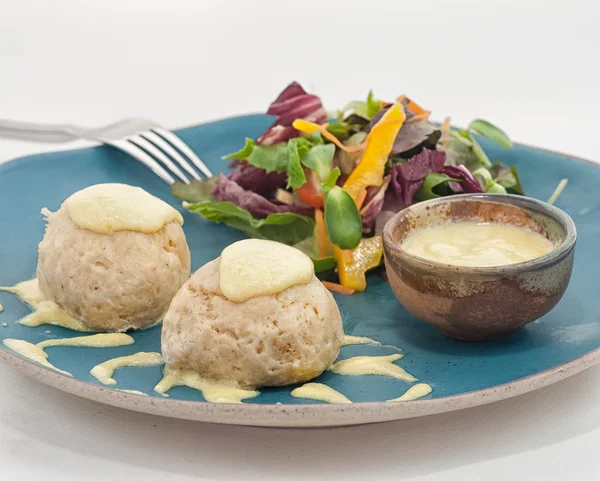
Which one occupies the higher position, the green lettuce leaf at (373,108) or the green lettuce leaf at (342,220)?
the green lettuce leaf at (373,108)

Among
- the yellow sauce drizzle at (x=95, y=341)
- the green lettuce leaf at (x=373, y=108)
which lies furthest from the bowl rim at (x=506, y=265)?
the yellow sauce drizzle at (x=95, y=341)

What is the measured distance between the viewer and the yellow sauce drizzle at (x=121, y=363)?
4.18m

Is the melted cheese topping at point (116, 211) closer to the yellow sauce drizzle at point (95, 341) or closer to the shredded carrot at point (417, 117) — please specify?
the yellow sauce drizzle at point (95, 341)

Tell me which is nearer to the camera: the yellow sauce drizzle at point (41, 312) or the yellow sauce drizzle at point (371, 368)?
the yellow sauce drizzle at point (371, 368)

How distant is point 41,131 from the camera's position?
6.78m

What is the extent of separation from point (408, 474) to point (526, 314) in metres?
0.93

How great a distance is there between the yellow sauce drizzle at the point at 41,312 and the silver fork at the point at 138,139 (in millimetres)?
1698

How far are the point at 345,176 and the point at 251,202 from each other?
2.06ft

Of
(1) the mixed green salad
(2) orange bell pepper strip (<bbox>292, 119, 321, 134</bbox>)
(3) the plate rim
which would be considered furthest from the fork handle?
(3) the plate rim

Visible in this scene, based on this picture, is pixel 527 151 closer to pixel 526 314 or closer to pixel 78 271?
pixel 526 314

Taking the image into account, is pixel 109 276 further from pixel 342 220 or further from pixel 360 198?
pixel 360 198

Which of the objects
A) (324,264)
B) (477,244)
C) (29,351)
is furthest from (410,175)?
(29,351)

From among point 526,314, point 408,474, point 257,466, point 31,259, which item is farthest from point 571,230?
point 31,259

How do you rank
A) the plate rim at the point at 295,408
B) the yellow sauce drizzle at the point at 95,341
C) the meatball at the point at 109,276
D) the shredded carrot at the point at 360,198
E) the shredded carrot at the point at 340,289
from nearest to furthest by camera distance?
the plate rim at the point at 295,408, the yellow sauce drizzle at the point at 95,341, the meatball at the point at 109,276, the shredded carrot at the point at 340,289, the shredded carrot at the point at 360,198
